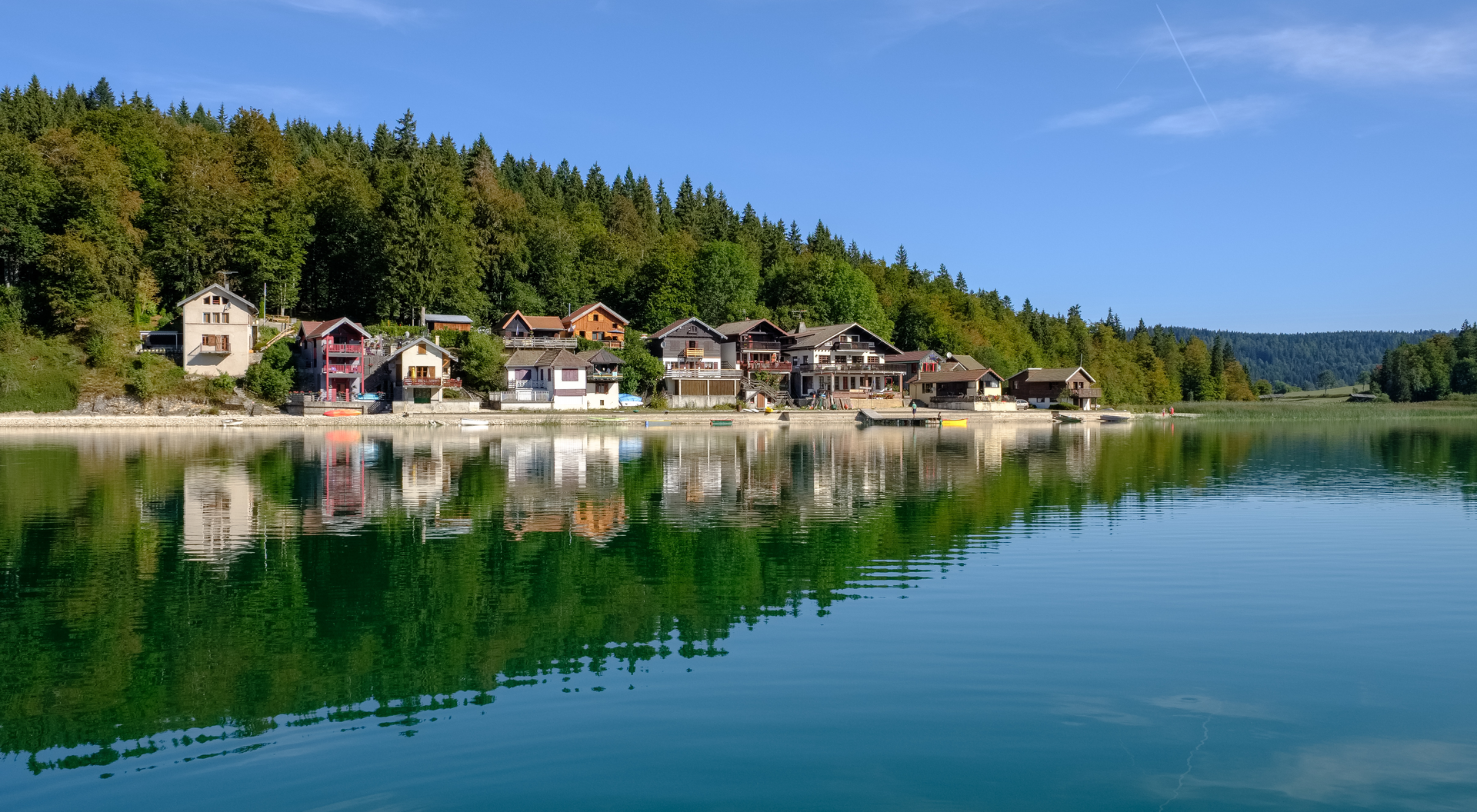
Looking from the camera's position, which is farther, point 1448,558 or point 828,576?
point 1448,558

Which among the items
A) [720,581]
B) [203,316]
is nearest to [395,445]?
[203,316]

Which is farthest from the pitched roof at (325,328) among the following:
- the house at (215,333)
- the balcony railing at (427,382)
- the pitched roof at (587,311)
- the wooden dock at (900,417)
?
the wooden dock at (900,417)

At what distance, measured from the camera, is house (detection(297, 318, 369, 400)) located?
2489 inches

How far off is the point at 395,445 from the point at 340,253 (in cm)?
3422

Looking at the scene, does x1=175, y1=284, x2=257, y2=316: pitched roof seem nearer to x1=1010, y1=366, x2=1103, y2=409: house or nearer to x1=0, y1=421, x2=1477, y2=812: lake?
x1=0, y1=421, x2=1477, y2=812: lake

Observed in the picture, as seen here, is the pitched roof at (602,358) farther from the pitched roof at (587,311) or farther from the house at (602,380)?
the pitched roof at (587,311)

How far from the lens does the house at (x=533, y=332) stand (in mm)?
71438

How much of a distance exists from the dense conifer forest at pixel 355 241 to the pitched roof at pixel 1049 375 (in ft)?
15.2

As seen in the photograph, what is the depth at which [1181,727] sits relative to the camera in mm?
9031

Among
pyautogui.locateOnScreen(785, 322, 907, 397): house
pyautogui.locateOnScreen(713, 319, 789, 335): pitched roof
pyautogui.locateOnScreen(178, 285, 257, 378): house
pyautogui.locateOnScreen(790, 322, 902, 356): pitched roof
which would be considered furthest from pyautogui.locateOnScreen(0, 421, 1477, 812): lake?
pyautogui.locateOnScreen(713, 319, 789, 335): pitched roof

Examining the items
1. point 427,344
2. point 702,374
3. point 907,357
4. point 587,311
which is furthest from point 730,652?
point 907,357

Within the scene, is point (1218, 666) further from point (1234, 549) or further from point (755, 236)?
point (755, 236)

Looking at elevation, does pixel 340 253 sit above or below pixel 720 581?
above

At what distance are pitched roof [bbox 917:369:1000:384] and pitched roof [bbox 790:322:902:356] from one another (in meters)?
3.45
